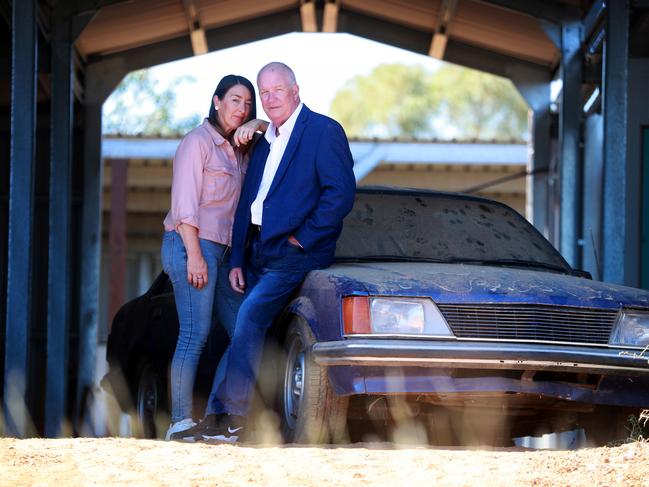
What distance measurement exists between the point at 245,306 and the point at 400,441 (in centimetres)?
110

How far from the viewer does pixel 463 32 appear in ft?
50.5

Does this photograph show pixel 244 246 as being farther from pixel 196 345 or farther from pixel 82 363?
pixel 82 363

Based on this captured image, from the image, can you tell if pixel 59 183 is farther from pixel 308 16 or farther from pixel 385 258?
pixel 385 258

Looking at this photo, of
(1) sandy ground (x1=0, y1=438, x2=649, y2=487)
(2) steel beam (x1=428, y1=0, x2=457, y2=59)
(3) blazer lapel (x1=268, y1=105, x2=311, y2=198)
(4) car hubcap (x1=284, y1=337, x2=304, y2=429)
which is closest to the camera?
(1) sandy ground (x1=0, y1=438, x2=649, y2=487)

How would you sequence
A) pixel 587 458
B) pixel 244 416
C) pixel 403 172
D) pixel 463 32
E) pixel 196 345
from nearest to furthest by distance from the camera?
pixel 587 458 → pixel 244 416 → pixel 196 345 → pixel 463 32 → pixel 403 172

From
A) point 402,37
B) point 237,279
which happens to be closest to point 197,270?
point 237,279

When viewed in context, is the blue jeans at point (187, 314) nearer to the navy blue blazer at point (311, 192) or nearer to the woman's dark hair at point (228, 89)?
the navy blue blazer at point (311, 192)

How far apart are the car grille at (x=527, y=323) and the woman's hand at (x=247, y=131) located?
1608 mm

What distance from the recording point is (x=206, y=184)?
7203 mm

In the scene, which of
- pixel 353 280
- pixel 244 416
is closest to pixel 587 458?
Answer: pixel 353 280

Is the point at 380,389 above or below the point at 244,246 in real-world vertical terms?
below

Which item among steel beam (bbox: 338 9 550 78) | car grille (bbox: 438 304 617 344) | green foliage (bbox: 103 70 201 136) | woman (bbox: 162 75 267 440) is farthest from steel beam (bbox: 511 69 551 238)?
green foliage (bbox: 103 70 201 136)

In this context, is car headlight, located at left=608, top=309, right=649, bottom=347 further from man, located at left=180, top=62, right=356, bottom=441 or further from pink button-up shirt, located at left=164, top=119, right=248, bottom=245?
pink button-up shirt, located at left=164, top=119, right=248, bottom=245

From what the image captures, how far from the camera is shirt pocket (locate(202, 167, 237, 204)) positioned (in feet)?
23.6
